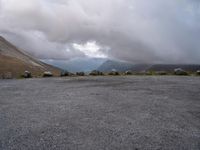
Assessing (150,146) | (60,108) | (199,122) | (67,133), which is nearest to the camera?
(150,146)

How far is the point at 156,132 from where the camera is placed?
363 inches

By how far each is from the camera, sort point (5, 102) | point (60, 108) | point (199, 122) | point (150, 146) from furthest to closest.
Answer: point (5, 102), point (60, 108), point (199, 122), point (150, 146)

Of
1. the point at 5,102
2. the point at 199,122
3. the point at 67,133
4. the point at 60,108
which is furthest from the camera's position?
the point at 5,102

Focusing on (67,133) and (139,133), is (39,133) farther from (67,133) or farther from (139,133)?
(139,133)

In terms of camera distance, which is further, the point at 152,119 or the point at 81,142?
the point at 152,119

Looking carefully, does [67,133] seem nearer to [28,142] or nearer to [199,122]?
[28,142]

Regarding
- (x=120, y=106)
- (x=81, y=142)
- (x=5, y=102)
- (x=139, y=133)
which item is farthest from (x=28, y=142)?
(x=5, y=102)

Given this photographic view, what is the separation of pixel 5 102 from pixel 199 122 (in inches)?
407

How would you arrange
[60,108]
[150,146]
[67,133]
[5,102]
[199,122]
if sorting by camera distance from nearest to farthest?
→ [150,146]
[67,133]
[199,122]
[60,108]
[5,102]

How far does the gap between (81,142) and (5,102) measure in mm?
8472

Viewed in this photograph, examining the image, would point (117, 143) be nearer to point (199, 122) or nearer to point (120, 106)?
point (199, 122)

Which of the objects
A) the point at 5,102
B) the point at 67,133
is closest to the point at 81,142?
the point at 67,133

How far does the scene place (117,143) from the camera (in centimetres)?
810

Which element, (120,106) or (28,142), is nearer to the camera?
(28,142)
